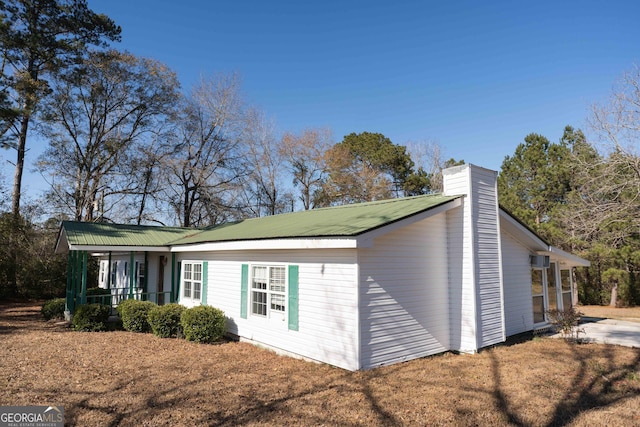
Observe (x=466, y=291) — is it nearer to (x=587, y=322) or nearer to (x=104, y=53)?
(x=587, y=322)

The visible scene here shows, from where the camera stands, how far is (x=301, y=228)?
901 cm

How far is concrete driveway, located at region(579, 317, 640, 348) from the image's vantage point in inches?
384

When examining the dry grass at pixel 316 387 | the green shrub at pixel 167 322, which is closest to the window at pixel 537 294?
the dry grass at pixel 316 387

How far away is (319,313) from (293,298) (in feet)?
2.91

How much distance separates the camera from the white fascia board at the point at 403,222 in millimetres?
6848

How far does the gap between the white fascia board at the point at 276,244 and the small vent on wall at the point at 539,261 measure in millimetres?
7326

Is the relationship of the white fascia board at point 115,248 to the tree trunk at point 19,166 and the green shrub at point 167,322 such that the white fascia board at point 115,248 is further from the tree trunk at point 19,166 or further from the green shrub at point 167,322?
the tree trunk at point 19,166

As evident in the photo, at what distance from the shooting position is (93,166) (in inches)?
915

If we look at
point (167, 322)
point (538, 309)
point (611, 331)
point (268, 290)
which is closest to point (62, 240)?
point (167, 322)

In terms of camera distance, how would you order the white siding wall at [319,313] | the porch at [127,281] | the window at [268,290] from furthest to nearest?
the porch at [127,281], the window at [268,290], the white siding wall at [319,313]

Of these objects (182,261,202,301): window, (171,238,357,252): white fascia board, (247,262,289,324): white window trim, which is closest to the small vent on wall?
(171,238,357,252): white fascia board

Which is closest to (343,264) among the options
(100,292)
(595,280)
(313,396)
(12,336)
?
(313,396)

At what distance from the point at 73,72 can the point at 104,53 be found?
224 cm

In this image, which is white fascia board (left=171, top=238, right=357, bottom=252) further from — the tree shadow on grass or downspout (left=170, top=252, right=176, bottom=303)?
the tree shadow on grass
